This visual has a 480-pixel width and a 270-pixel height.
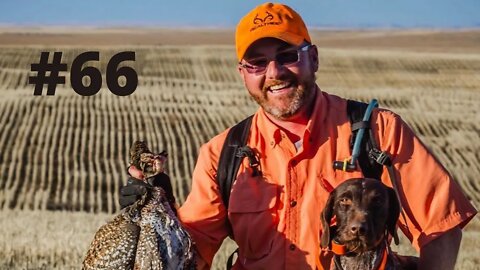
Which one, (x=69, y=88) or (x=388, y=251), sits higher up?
(x=69, y=88)

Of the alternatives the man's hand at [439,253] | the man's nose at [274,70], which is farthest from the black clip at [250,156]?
the man's hand at [439,253]

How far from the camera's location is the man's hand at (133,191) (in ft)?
15.1

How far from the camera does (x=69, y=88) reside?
34.0 meters

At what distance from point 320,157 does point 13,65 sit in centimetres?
3796

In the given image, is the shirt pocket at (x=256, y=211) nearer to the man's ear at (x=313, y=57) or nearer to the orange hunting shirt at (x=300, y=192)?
the orange hunting shirt at (x=300, y=192)

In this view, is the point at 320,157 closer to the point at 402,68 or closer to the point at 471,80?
the point at 471,80

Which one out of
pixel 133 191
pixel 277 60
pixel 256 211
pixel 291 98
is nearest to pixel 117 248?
pixel 133 191

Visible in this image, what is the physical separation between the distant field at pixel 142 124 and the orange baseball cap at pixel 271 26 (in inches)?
231

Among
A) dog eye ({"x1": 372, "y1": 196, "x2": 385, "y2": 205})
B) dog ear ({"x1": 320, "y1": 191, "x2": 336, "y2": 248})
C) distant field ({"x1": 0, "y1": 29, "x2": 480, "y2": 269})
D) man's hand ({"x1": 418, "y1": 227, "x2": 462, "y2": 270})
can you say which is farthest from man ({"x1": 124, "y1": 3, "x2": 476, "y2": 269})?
distant field ({"x1": 0, "y1": 29, "x2": 480, "y2": 269})

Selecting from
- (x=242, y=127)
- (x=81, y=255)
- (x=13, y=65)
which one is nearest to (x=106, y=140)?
(x=81, y=255)

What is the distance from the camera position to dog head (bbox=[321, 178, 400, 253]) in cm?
434

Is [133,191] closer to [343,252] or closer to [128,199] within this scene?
[128,199]

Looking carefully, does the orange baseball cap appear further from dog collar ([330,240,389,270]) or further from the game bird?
dog collar ([330,240,389,270])

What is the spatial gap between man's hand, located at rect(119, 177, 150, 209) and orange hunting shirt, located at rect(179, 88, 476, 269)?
66 cm
